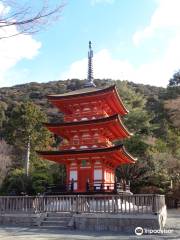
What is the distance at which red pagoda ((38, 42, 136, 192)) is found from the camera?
2436cm

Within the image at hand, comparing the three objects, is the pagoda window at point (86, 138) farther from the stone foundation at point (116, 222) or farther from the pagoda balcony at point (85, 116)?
the stone foundation at point (116, 222)

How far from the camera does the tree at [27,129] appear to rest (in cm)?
4091

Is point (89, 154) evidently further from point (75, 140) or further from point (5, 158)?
point (5, 158)

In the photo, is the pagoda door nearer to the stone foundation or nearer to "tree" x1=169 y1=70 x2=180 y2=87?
the stone foundation

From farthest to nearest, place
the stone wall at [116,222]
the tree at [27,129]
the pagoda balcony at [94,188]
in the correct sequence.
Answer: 1. the tree at [27,129]
2. the pagoda balcony at [94,188]
3. the stone wall at [116,222]

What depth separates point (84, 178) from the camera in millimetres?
24797

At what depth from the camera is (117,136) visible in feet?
94.9

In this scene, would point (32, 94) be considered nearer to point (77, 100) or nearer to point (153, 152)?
point (153, 152)

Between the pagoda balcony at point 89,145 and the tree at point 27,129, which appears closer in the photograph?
the pagoda balcony at point 89,145

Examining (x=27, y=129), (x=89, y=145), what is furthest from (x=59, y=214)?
(x=27, y=129)

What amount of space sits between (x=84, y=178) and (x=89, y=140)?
2710 mm

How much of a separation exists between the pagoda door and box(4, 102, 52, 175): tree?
16743 millimetres

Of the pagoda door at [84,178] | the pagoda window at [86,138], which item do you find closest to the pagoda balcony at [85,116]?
the pagoda window at [86,138]
